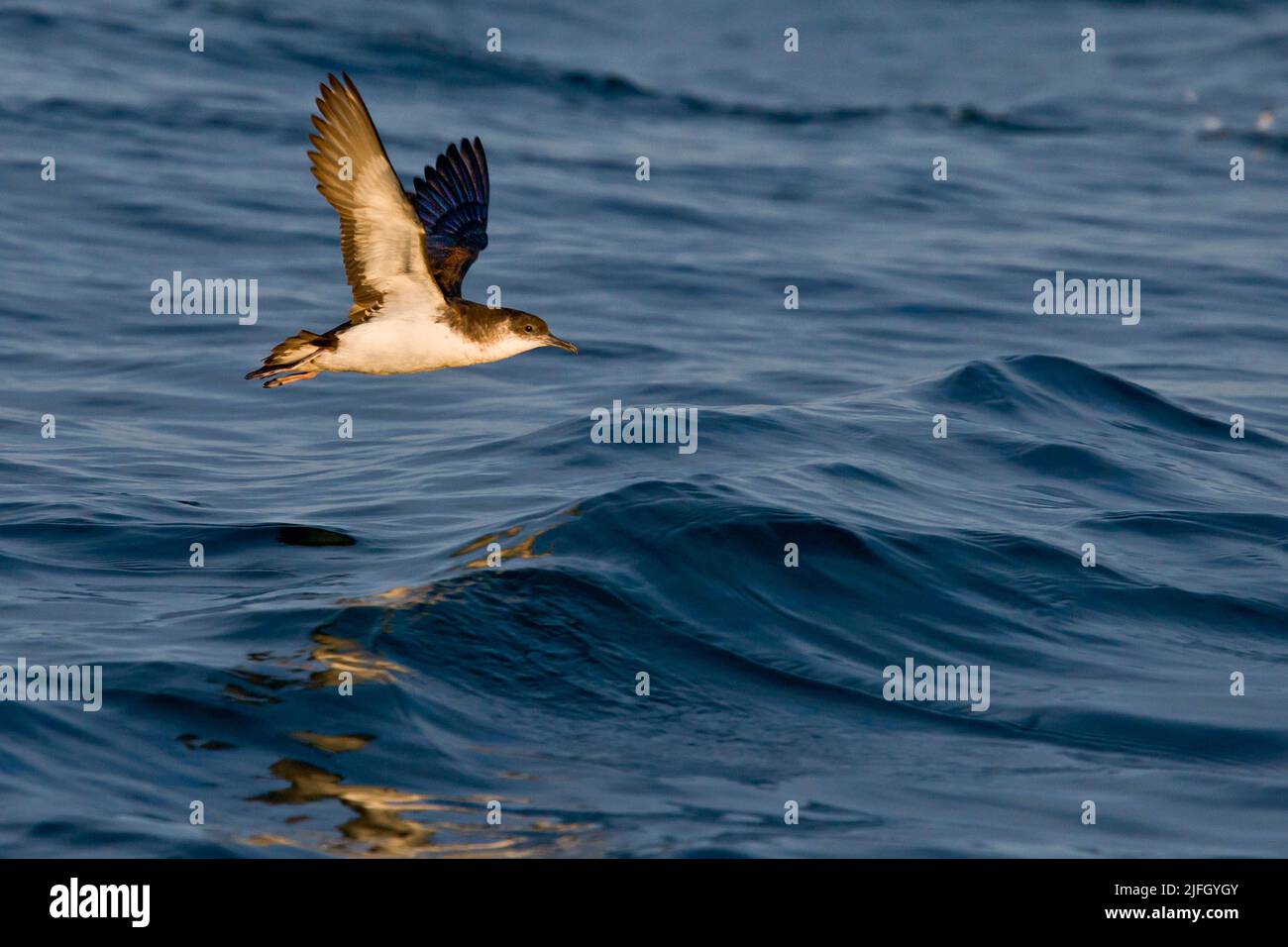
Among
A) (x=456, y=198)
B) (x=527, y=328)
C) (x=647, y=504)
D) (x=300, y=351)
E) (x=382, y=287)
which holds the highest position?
(x=456, y=198)

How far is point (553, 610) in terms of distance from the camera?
9.27 metres

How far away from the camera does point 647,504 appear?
34.1 ft

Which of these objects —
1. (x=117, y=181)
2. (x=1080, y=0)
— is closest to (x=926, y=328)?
(x=117, y=181)

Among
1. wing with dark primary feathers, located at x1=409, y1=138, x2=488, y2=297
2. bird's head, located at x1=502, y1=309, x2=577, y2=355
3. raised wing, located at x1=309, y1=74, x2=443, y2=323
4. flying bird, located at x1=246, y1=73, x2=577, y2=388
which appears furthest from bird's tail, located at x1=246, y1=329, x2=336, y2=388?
wing with dark primary feathers, located at x1=409, y1=138, x2=488, y2=297

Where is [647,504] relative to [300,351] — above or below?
below

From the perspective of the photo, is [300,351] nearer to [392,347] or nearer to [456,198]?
[392,347]

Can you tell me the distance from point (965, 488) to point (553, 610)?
394cm

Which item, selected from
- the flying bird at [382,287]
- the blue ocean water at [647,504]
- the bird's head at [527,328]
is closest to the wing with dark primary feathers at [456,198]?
the flying bird at [382,287]

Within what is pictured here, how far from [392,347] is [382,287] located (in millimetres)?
352

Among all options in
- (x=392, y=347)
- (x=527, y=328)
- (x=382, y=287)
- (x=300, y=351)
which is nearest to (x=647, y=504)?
(x=527, y=328)

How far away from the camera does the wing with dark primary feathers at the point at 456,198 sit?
34.9ft

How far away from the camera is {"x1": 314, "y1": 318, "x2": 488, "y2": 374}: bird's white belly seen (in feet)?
30.0

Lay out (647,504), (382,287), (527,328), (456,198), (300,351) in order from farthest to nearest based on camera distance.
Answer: (456,198), (647,504), (527,328), (300,351), (382,287)
